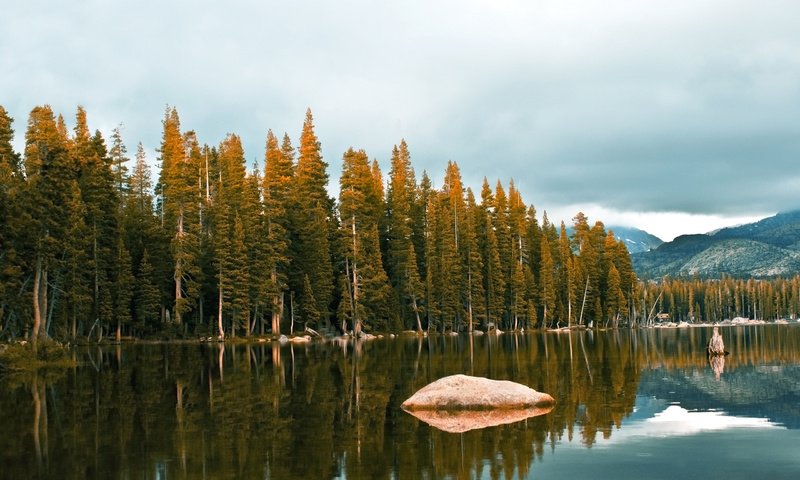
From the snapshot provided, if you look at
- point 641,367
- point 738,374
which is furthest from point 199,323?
point 738,374

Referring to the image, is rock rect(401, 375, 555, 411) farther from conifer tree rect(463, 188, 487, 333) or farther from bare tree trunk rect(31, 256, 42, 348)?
conifer tree rect(463, 188, 487, 333)

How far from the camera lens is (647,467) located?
43.7 ft

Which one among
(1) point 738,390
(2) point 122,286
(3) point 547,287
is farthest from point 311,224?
(1) point 738,390

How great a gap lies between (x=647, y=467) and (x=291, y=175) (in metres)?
69.9

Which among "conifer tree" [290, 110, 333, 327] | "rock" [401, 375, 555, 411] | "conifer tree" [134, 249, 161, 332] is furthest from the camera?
"conifer tree" [290, 110, 333, 327]

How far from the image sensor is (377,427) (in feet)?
58.3

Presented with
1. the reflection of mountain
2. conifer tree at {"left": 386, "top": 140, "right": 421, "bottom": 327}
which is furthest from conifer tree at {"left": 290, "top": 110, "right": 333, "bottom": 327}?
the reflection of mountain

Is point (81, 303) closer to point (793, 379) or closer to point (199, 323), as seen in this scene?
point (199, 323)

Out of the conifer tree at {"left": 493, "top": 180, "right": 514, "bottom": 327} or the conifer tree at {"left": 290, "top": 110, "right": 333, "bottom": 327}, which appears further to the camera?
the conifer tree at {"left": 493, "top": 180, "right": 514, "bottom": 327}

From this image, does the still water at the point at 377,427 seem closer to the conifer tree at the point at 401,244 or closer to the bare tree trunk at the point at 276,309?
the bare tree trunk at the point at 276,309

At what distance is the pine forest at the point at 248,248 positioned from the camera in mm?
47812

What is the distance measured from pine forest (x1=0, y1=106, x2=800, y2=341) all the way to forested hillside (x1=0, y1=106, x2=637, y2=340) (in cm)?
20

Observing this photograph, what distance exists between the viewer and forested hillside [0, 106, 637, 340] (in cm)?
4753

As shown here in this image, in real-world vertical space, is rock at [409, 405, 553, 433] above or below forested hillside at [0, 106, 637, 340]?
below
